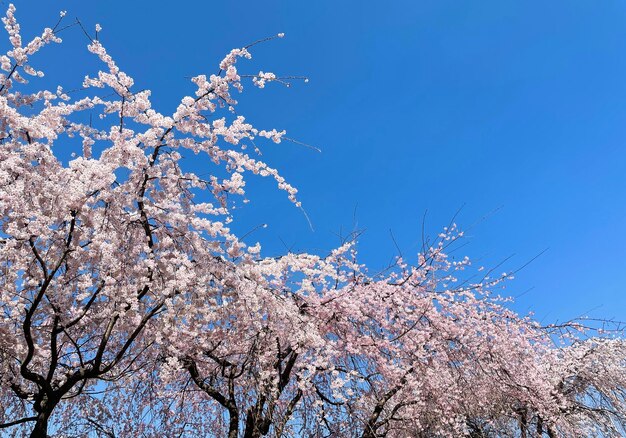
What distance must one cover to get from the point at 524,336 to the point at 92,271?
7929 mm

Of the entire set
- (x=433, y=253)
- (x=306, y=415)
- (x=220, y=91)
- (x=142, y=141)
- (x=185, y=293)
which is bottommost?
(x=306, y=415)

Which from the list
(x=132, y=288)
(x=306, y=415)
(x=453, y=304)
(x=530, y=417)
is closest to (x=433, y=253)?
(x=453, y=304)

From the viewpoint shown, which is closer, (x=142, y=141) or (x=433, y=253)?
(x=142, y=141)

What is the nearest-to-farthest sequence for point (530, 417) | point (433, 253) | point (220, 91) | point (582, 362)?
point (220, 91), point (433, 253), point (582, 362), point (530, 417)

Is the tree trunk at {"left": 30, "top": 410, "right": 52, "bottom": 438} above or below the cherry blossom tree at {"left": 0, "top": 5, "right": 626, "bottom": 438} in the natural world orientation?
below

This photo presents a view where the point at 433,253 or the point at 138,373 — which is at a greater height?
the point at 433,253

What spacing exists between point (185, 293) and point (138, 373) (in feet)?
10.1

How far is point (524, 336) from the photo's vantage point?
9.28 m

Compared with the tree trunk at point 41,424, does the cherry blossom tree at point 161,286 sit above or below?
above

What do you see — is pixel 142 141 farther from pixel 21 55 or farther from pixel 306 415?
pixel 306 415

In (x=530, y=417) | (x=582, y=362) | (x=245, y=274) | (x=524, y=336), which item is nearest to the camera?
(x=245, y=274)

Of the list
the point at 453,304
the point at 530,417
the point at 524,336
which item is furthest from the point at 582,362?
the point at 453,304

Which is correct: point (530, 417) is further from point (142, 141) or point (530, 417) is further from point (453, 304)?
point (142, 141)

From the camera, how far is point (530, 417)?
13.0 metres
